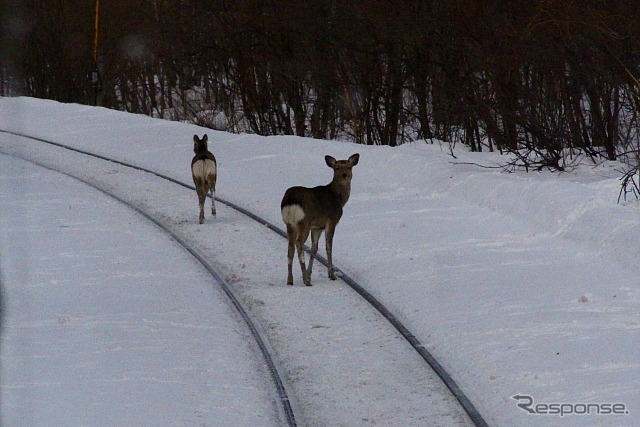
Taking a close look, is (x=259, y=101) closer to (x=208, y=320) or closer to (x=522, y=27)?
(x=522, y=27)

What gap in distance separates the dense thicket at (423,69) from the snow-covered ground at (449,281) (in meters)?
1.85

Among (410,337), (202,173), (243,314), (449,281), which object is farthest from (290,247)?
(202,173)

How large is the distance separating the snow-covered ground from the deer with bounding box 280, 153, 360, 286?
0.39 metres

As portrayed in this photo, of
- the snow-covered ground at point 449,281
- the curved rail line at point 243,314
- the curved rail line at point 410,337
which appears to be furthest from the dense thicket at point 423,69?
the curved rail line at point 243,314

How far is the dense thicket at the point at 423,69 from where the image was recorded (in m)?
22.2

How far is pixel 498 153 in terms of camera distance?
2433 centimetres

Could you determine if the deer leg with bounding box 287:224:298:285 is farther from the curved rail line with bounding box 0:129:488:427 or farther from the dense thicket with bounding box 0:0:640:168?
the dense thicket with bounding box 0:0:640:168

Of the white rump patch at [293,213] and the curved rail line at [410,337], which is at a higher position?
the white rump patch at [293,213]

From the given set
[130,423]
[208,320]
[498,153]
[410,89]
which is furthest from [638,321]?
[410,89]

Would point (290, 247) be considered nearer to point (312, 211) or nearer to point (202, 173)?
point (312, 211)

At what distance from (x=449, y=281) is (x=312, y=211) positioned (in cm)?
201

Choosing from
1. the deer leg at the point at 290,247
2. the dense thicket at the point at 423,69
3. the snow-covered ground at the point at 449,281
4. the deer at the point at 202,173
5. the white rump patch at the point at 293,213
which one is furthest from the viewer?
the dense thicket at the point at 423,69

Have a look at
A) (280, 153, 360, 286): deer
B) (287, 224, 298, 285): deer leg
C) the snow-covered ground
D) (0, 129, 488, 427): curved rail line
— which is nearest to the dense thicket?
the snow-covered ground

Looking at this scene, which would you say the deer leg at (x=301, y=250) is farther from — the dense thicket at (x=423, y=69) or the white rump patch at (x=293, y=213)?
the dense thicket at (x=423, y=69)
